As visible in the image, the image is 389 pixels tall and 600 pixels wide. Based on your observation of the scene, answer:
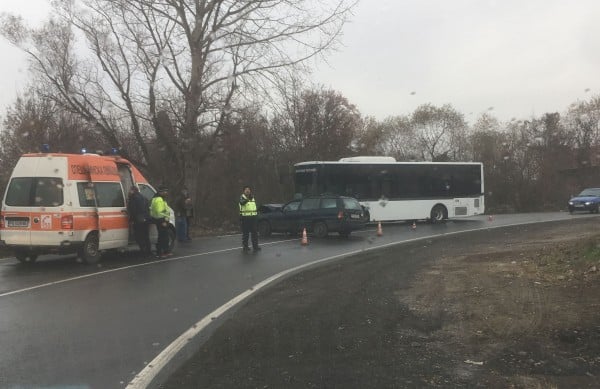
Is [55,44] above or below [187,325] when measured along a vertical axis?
above

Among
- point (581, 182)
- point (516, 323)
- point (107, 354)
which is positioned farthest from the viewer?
point (581, 182)

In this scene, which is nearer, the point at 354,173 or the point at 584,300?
the point at 584,300

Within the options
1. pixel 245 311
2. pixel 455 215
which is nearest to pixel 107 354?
pixel 245 311

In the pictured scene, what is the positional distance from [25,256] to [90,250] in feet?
5.80

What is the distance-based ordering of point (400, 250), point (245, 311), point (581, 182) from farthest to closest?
point (581, 182) < point (400, 250) < point (245, 311)

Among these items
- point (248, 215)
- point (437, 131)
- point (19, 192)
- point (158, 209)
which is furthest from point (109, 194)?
point (437, 131)

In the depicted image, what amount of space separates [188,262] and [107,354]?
7.90m

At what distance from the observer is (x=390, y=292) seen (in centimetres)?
918

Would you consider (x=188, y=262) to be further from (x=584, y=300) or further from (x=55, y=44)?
(x=55, y=44)

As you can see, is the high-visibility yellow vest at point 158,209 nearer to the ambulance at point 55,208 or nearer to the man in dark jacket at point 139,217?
the man in dark jacket at point 139,217

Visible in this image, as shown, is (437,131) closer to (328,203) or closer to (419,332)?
(328,203)

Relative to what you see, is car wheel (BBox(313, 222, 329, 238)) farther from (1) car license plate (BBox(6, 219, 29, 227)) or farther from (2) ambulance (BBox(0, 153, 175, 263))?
(1) car license plate (BBox(6, 219, 29, 227))

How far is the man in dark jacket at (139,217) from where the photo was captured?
14430 mm

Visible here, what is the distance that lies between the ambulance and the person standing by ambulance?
1369 millimetres
